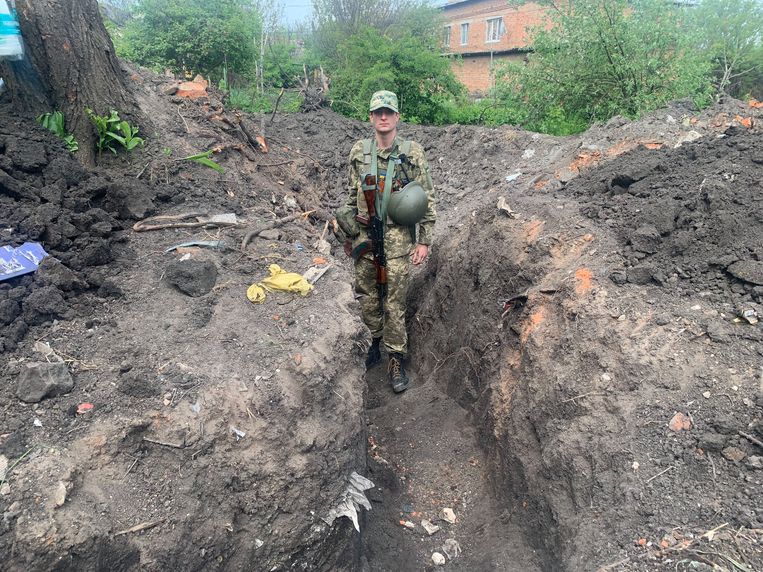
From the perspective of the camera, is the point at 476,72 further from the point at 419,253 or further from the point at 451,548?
the point at 451,548

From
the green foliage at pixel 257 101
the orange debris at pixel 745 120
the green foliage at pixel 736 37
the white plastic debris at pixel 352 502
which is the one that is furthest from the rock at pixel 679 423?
the green foliage at pixel 736 37

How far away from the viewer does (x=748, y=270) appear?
2951mm

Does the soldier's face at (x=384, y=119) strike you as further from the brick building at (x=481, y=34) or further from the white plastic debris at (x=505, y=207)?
the brick building at (x=481, y=34)

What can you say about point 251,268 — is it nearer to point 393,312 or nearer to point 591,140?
point 393,312

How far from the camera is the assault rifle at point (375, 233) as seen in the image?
442 centimetres

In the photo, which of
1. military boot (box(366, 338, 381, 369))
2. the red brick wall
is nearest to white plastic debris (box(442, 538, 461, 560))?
military boot (box(366, 338, 381, 369))

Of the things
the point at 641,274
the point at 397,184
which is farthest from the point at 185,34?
the point at 641,274

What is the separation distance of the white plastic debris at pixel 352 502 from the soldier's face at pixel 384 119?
2.93m

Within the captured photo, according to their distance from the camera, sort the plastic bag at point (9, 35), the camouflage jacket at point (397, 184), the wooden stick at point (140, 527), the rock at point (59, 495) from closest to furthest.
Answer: the rock at point (59, 495)
the wooden stick at point (140, 527)
the plastic bag at point (9, 35)
the camouflage jacket at point (397, 184)

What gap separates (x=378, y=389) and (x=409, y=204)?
1.94 metres

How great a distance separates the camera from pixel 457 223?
20.1 ft

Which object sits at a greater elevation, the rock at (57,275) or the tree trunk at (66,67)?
the tree trunk at (66,67)

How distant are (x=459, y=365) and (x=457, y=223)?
2.20 metres

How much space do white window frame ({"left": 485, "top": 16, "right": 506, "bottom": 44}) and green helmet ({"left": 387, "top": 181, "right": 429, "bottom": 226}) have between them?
1004 inches
